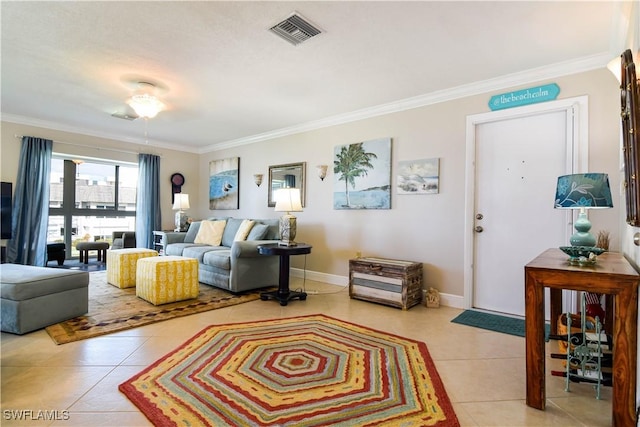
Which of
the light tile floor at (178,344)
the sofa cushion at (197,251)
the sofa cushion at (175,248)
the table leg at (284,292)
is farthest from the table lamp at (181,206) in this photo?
the light tile floor at (178,344)

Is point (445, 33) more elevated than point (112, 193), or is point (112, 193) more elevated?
point (445, 33)

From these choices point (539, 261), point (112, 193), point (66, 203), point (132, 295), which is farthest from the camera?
point (112, 193)

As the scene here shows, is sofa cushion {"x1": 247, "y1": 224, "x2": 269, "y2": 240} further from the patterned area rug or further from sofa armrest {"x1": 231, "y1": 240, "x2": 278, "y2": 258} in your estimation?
the patterned area rug

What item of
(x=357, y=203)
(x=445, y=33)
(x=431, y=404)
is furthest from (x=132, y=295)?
(x=445, y=33)

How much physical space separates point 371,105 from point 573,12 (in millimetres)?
2173

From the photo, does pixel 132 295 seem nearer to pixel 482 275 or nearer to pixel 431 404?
pixel 431 404

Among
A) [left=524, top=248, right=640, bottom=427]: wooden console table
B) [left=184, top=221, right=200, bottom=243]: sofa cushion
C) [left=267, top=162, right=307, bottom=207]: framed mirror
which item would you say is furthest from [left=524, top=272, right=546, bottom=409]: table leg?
[left=184, top=221, right=200, bottom=243]: sofa cushion

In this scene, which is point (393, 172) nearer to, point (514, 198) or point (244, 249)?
point (514, 198)

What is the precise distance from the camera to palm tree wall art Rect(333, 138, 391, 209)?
407 cm

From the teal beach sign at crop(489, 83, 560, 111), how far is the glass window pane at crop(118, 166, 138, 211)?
6.34 metres

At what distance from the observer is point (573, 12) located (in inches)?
86.0

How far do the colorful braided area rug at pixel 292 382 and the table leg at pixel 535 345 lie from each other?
1.46 feet

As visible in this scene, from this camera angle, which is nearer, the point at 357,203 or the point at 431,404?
the point at 431,404

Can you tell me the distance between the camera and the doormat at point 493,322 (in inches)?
112
